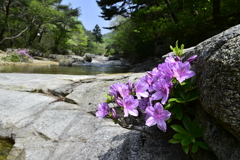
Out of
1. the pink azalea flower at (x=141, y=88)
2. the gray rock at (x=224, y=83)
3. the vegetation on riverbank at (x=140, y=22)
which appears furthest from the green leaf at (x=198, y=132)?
the vegetation on riverbank at (x=140, y=22)

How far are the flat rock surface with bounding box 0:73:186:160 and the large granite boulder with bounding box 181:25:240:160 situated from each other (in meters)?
0.44

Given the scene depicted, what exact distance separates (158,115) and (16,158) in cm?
168

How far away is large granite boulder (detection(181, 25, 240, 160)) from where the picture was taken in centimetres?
76

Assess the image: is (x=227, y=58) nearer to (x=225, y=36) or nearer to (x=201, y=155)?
(x=225, y=36)

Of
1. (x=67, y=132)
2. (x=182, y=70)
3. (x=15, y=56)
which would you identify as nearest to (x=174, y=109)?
(x=182, y=70)

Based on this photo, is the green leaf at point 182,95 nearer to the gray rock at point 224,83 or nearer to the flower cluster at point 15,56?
the gray rock at point 224,83

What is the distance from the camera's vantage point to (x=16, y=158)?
5.48 ft

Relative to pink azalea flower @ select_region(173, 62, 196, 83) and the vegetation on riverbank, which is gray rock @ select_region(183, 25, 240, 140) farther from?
the vegetation on riverbank

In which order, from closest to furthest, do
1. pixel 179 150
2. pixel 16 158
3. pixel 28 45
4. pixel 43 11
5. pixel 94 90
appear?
pixel 179 150 < pixel 16 158 < pixel 94 90 < pixel 43 11 < pixel 28 45

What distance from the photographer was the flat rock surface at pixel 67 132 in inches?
56.3

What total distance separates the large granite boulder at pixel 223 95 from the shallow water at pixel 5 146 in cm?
213

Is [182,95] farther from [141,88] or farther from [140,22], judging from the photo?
[140,22]

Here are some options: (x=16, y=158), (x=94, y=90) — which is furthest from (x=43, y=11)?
(x=16, y=158)

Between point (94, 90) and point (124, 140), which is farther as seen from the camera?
point (94, 90)
